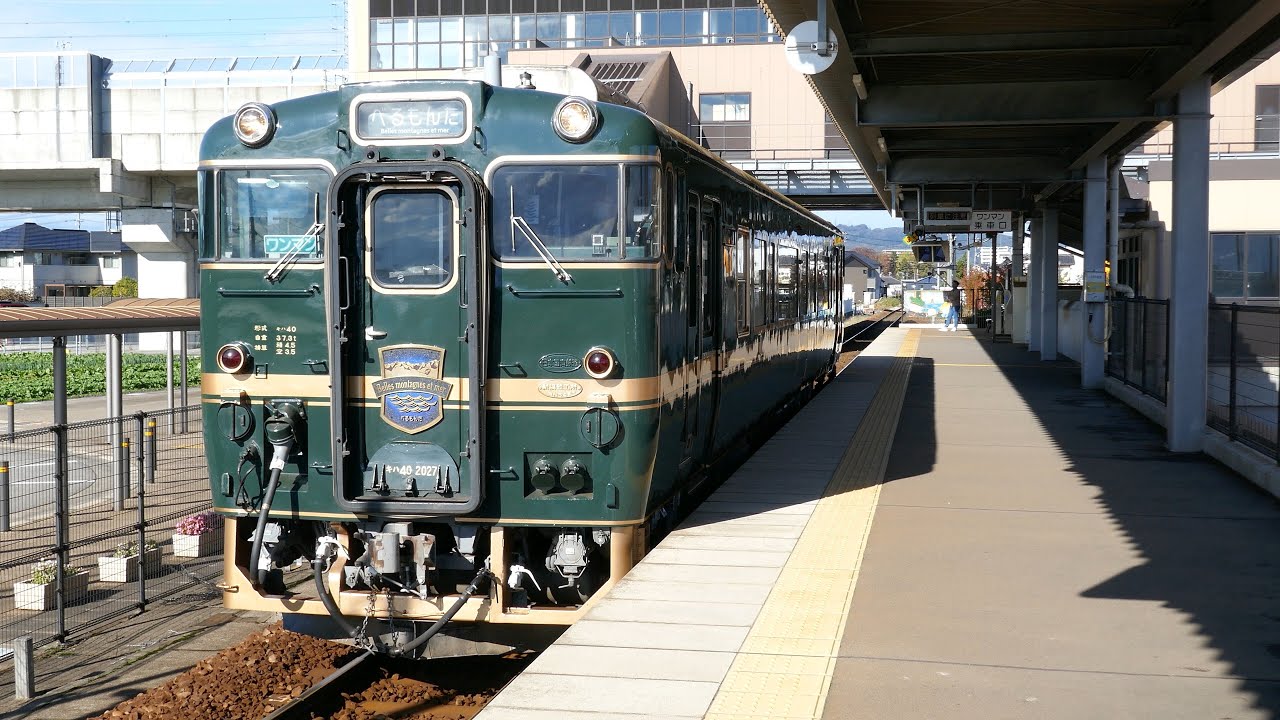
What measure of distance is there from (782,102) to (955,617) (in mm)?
43118

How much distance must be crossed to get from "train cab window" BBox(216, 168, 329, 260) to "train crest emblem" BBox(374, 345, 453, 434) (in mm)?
739

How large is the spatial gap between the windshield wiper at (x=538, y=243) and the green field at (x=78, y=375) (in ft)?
70.9

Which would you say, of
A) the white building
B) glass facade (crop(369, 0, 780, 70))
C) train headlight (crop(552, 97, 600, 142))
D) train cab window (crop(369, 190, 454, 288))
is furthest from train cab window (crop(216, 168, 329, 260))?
the white building

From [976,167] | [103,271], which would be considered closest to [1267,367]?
[976,167]

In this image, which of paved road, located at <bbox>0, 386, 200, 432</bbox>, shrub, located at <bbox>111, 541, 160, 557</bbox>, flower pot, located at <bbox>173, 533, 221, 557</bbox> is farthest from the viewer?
paved road, located at <bbox>0, 386, 200, 432</bbox>

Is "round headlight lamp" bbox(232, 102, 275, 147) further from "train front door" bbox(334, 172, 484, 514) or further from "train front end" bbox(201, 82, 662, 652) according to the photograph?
"train front door" bbox(334, 172, 484, 514)

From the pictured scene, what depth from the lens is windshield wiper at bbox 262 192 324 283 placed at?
732cm

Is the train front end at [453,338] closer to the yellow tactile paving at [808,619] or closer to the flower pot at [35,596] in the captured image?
the yellow tactile paving at [808,619]

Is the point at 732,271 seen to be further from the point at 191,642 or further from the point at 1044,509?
the point at 191,642

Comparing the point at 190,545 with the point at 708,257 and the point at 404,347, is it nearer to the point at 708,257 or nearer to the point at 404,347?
the point at 404,347

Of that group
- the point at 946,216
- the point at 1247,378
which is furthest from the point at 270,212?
the point at 946,216

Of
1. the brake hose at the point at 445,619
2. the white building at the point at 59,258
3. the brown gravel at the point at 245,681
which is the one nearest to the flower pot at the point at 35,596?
the brown gravel at the point at 245,681

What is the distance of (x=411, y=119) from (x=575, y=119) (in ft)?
2.97

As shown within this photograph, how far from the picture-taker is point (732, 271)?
10414 millimetres
